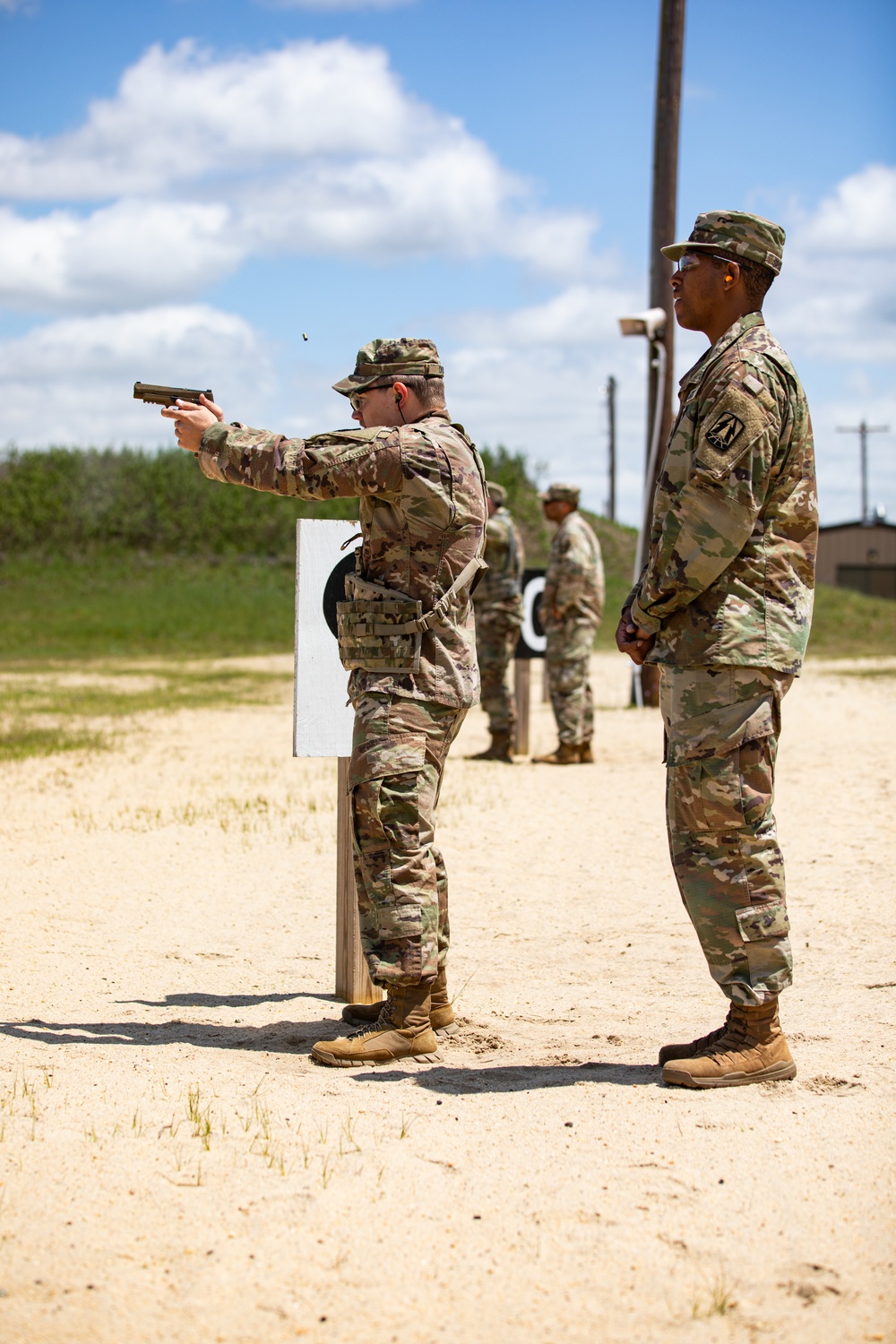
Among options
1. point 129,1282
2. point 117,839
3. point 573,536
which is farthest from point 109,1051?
point 573,536

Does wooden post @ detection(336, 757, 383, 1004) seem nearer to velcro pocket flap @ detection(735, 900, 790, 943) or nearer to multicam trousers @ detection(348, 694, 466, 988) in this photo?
multicam trousers @ detection(348, 694, 466, 988)

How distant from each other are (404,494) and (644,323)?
10742mm

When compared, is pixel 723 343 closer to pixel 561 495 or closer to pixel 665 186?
pixel 561 495

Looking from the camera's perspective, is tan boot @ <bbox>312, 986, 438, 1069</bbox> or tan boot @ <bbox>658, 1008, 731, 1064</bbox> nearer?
tan boot @ <bbox>658, 1008, 731, 1064</bbox>

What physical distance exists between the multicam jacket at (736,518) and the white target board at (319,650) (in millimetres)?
1412

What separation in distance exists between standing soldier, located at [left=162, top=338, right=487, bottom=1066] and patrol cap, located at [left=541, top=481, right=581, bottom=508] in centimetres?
716

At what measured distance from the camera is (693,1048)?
12.9 ft

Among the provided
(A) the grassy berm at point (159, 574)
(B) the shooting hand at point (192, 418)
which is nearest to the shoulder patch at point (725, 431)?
(B) the shooting hand at point (192, 418)

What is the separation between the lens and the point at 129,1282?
2695 mm

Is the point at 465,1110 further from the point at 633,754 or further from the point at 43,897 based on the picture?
the point at 633,754

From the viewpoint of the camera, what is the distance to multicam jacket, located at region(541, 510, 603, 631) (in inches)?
438

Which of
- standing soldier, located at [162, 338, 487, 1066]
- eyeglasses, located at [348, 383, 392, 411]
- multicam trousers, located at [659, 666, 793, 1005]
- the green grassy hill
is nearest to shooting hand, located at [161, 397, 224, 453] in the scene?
standing soldier, located at [162, 338, 487, 1066]

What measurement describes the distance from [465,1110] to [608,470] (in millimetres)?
51475

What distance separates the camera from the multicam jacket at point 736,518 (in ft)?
11.9
